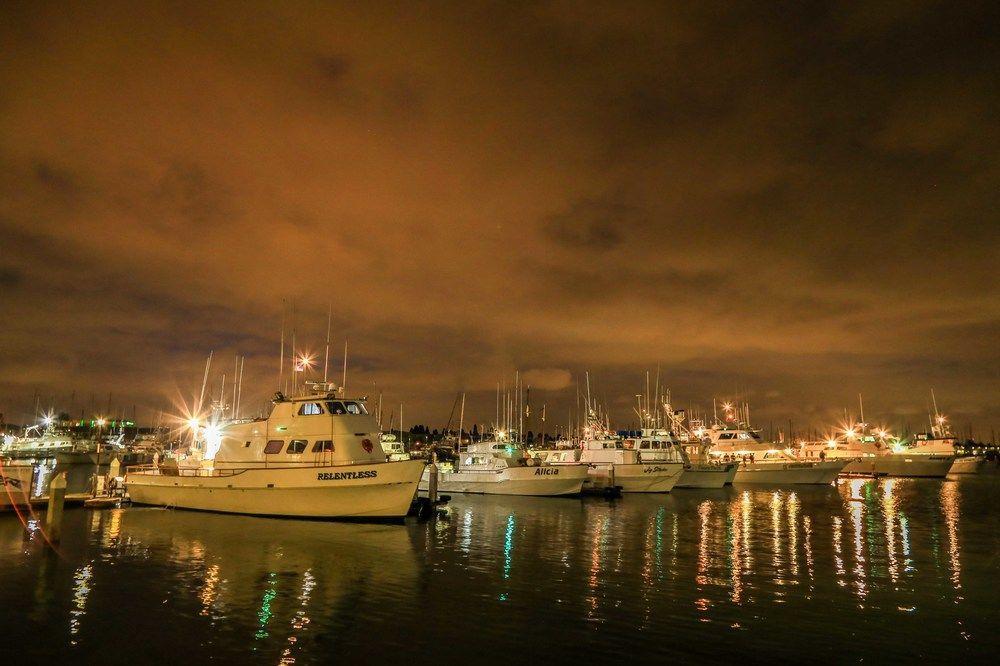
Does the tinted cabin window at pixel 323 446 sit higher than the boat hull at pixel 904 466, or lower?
higher

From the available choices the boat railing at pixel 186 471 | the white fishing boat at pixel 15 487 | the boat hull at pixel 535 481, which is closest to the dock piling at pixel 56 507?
the boat railing at pixel 186 471

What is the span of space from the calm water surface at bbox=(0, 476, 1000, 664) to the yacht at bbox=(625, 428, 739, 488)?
2144cm

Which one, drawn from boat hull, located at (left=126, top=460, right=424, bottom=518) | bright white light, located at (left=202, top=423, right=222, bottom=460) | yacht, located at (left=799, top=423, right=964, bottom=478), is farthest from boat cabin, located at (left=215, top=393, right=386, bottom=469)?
yacht, located at (left=799, top=423, right=964, bottom=478)

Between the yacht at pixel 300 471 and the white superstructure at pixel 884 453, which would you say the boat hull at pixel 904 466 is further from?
the yacht at pixel 300 471

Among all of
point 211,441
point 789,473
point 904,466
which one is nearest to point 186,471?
point 211,441

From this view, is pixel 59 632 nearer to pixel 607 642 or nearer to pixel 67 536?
pixel 607 642

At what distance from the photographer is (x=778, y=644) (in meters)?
10.8

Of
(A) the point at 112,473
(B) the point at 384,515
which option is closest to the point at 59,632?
(B) the point at 384,515

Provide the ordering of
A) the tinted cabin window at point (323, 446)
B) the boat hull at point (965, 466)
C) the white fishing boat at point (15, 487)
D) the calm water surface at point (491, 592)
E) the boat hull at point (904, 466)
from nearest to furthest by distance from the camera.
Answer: the calm water surface at point (491, 592) → the white fishing boat at point (15, 487) → the tinted cabin window at point (323, 446) → the boat hull at point (904, 466) → the boat hull at point (965, 466)

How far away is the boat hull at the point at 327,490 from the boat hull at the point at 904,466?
6550cm

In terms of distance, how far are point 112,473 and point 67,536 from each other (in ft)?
41.6

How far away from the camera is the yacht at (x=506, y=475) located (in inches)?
1570

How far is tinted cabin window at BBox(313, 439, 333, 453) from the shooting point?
26716 millimetres

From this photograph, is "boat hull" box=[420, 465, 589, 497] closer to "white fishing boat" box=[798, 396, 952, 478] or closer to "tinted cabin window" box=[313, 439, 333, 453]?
"tinted cabin window" box=[313, 439, 333, 453]
